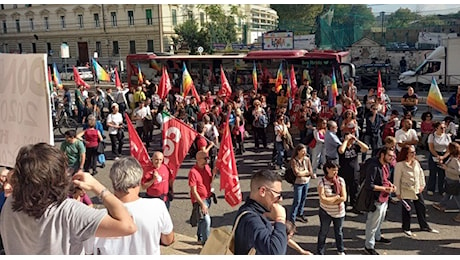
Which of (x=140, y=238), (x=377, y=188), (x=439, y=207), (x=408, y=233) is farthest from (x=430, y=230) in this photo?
(x=140, y=238)

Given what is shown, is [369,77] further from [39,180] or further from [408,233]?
[39,180]

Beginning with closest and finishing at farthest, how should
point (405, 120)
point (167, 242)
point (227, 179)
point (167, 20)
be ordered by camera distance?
point (167, 242)
point (227, 179)
point (405, 120)
point (167, 20)

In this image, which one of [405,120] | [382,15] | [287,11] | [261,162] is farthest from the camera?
[287,11]

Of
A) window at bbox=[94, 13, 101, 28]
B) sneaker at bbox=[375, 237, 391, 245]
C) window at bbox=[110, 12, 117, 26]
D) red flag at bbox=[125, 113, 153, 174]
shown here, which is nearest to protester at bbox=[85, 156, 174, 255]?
red flag at bbox=[125, 113, 153, 174]

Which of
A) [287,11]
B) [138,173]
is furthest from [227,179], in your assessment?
[287,11]

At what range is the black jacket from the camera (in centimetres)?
305

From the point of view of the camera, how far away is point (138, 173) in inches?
126

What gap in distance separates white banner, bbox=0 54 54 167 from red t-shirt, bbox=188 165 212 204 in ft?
7.75

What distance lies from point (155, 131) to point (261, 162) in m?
5.45

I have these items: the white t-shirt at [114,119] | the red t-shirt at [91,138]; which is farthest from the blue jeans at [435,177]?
the white t-shirt at [114,119]

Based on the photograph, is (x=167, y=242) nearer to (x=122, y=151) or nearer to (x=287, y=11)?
(x=122, y=151)

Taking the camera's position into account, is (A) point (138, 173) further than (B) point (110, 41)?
No

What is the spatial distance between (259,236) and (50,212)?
1.32 m
